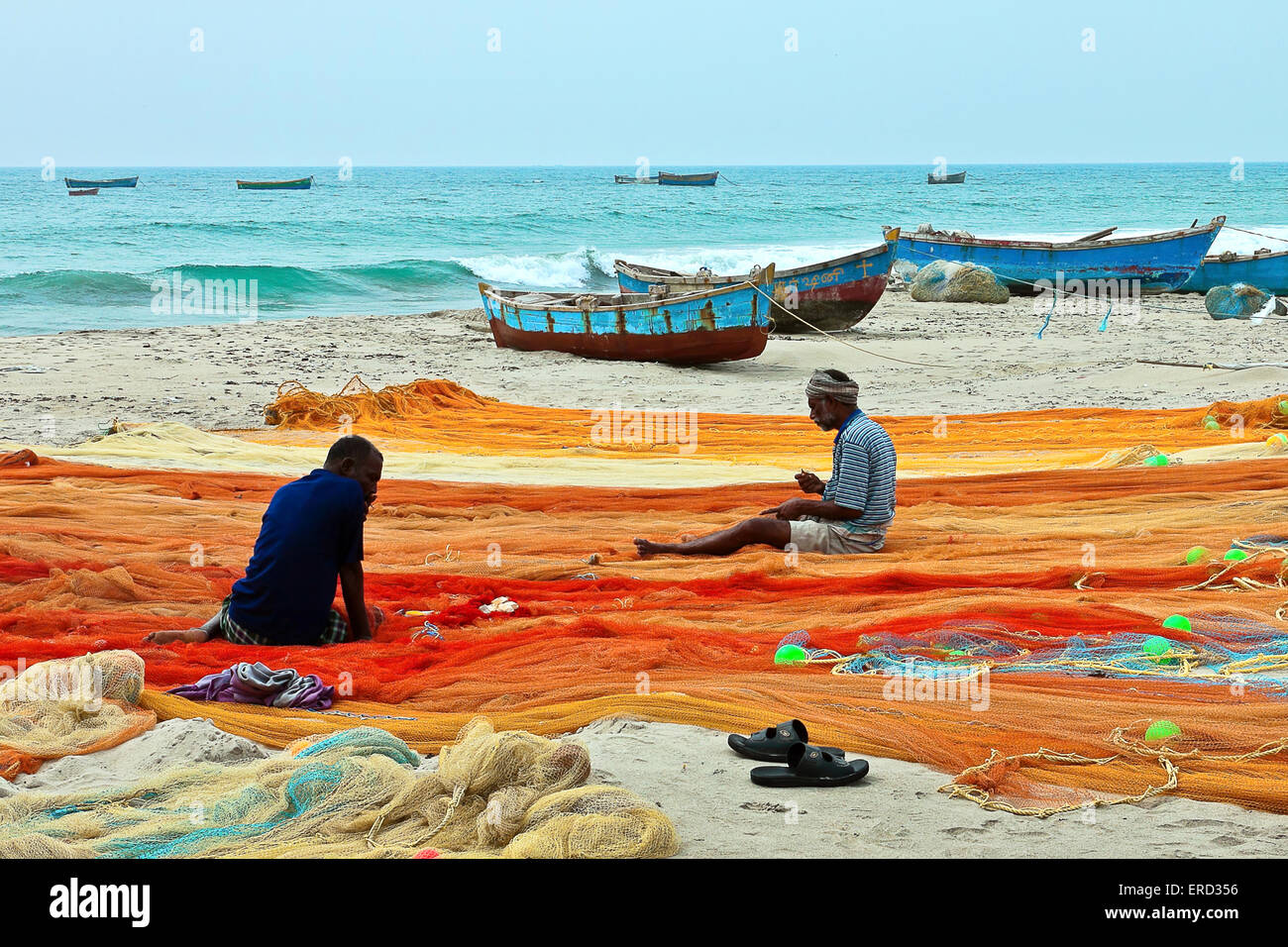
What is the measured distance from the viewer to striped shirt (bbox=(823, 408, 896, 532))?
20.6 feet

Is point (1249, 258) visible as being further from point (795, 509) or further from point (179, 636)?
point (179, 636)

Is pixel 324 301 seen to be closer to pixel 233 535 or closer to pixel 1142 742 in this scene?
pixel 233 535

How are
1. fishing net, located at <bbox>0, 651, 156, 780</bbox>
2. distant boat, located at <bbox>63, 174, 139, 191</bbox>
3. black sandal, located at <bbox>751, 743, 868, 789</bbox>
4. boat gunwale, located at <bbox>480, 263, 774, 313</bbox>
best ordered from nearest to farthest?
black sandal, located at <bbox>751, 743, 868, 789</bbox>
fishing net, located at <bbox>0, 651, 156, 780</bbox>
boat gunwale, located at <bbox>480, 263, 774, 313</bbox>
distant boat, located at <bbox>63, 174, 139, 191</bbox>

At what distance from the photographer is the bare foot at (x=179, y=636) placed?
4.83m

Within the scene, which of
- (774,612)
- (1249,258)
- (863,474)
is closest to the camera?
(774,612)

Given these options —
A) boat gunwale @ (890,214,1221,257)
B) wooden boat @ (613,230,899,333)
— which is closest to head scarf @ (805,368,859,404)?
wooden boat @ (613,230,899,333)

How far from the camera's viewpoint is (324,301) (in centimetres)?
2677

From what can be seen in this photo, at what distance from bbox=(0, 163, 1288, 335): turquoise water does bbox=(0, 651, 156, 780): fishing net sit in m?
19.0

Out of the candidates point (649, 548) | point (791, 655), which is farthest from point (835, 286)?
point (791, 655)

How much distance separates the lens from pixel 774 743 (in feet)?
11.5

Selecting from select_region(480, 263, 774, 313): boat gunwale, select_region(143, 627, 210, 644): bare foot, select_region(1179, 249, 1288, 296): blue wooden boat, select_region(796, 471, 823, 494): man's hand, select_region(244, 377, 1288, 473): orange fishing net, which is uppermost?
select_region(1179, 249, 1288, 296): blue wooden boat

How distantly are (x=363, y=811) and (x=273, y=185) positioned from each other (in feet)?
242

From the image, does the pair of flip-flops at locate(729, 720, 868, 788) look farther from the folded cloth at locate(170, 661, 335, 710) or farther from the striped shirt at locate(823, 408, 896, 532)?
the striped shirt at locate(823, 408, 896, 532)
